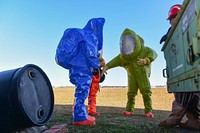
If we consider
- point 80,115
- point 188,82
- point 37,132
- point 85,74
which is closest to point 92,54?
point 85,74

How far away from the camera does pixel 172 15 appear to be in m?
5.08

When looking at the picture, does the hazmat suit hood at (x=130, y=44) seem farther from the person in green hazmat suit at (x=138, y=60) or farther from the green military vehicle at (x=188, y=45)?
the green military vehicle at (x=188, y=45)

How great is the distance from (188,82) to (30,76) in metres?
1.96

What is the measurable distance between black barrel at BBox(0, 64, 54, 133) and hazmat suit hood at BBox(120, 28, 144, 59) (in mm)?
3738

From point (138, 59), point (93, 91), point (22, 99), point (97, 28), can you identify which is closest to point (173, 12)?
point (138, 59)

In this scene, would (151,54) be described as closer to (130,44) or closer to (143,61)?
(143,61)

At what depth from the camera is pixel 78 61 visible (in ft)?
13.4

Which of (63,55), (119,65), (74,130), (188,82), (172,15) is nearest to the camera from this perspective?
(188,82)

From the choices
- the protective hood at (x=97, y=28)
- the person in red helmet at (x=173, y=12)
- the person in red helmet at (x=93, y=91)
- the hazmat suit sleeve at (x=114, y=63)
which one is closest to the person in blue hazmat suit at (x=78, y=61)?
the protective hood at (x=97, y=28)

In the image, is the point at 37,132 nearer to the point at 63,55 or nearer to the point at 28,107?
the point at 28,107

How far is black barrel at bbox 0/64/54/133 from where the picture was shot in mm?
1967

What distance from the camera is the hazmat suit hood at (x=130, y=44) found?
19.2 feet

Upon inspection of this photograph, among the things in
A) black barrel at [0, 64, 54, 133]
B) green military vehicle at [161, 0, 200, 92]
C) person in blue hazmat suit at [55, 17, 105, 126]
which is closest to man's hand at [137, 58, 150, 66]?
green military vehicle at [161, 0, 200, 92]

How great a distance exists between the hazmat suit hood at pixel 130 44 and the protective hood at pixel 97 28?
4.65ft
